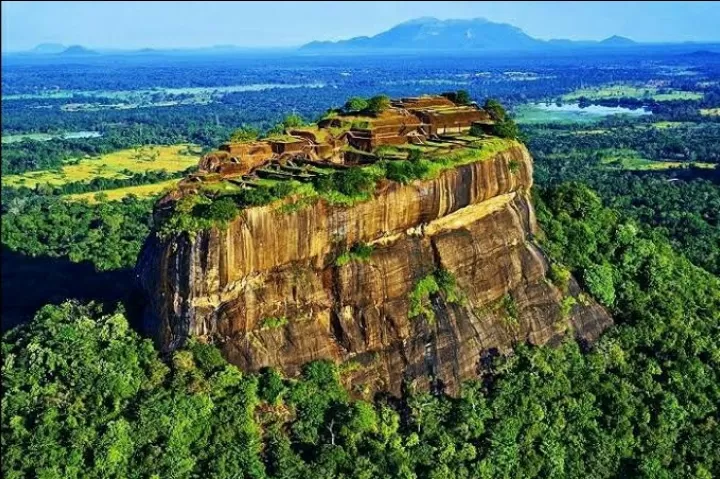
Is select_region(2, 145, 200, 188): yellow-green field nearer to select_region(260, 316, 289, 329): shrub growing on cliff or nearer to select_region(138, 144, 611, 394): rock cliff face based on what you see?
select_region(138, 144, 611, 394): rock cliff face

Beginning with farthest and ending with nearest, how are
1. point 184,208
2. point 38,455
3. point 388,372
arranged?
point 388,372
point 184,208
point 38,455

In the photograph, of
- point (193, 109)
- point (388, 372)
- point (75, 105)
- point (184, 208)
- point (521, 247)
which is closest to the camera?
point (184, 208)

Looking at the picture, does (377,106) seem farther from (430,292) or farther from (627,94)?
(627,94)

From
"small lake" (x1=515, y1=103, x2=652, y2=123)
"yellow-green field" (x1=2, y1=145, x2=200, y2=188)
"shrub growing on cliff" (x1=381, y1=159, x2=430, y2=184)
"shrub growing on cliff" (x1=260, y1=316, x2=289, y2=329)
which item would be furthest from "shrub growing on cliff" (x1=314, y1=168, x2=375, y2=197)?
"small lake" (x1=515, y1=103, x2=652, y2=123)

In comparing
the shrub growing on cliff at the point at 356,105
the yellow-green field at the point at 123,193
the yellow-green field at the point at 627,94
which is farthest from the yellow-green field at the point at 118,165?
the yellow-green field at the point at 627,94

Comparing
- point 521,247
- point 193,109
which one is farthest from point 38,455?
point 193,109

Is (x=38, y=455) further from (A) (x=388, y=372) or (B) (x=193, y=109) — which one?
(B) (x=193, y=109)

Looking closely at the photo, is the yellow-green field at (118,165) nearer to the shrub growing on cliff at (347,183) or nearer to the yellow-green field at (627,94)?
the shrub growing on cliff at (347,183)

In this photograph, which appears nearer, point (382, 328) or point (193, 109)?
point (382, 328)
